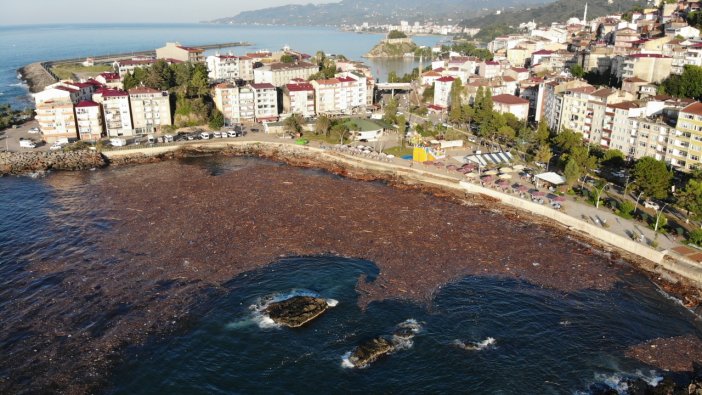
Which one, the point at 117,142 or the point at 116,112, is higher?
the point at 116,112

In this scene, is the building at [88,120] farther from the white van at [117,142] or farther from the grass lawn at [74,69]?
the grass lawn at [74,69]

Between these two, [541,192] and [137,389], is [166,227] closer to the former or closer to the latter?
[137,389]

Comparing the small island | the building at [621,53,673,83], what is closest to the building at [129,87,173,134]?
the building at [621,53,673,83]

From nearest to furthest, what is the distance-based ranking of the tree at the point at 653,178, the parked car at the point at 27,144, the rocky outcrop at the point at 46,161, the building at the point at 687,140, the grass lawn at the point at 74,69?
the tree at the point at 653,178 < the building at the point at 687,140 < the rocky outcrop at the point at 46,161 < the parked car at the point at 27,144 < the grass lawn at the point at 74,69

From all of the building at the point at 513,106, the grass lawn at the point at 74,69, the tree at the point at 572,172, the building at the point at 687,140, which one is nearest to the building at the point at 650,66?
the building at the point at 513,106

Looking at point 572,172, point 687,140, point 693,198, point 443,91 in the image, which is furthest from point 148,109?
point 693,198

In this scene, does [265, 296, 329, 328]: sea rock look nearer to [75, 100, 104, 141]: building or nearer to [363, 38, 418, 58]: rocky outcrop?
[75, 100, 104, 141]: building

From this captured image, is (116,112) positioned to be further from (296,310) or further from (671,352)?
(671,352)
